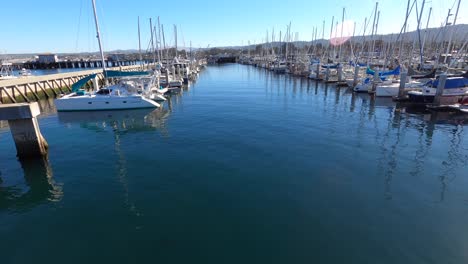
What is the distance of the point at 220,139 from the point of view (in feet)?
55.9

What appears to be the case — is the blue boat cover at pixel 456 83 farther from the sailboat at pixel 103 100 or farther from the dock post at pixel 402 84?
the sailboat at pixel 103 100

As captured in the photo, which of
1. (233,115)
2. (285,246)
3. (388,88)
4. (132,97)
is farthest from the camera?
(388,88)

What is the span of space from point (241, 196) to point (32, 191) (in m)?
8.92

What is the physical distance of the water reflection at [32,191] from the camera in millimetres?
9648

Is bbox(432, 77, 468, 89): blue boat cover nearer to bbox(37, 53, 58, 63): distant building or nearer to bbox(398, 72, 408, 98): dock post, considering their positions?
bbox(398, 72, 408, 98): dock post

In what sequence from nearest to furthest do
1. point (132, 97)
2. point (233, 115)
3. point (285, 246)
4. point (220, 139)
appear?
point (285, 246) < point (220, 139) < point (233, 115) < point (132, 97)

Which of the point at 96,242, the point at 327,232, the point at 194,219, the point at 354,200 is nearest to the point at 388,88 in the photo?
the point at 354,200

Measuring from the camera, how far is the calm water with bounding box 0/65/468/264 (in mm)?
7141

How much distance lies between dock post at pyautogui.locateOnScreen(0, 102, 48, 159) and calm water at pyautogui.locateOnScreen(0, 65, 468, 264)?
82 centimetres

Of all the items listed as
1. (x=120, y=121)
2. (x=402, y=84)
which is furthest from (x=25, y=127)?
(x=402, y=84)

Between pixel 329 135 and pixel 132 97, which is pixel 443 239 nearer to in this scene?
pixel 329 135

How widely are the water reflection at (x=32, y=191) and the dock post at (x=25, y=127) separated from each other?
105 centimetres

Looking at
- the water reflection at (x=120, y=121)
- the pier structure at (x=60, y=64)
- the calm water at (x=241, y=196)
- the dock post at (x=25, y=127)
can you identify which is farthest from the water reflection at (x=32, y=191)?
the pier structure at (x=60, y=64)

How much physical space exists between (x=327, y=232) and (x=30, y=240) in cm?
916
